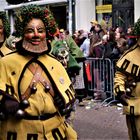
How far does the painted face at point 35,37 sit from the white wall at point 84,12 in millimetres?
16213

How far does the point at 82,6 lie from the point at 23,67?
16.6m

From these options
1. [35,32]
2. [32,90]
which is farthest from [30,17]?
[32,90]

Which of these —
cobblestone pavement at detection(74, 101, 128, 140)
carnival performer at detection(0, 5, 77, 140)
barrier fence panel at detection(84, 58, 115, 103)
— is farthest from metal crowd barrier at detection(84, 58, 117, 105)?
carnival performer at detection(0, 5, 77, 140)

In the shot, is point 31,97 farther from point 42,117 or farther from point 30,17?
point 30,17

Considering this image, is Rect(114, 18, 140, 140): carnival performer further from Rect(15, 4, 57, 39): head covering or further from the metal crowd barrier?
the metal crowd barrier

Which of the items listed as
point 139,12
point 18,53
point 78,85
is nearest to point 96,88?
point 78,85

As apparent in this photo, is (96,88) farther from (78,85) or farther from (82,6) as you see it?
(82,6)

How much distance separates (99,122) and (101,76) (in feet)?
8.13

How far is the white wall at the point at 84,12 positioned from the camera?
67.7 ft

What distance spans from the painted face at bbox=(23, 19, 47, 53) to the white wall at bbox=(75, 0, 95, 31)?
16.2 m

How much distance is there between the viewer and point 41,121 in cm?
431

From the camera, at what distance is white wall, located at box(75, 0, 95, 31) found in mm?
20641

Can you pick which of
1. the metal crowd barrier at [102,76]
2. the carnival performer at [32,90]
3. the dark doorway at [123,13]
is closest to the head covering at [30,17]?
the carnival performer at [32,90]

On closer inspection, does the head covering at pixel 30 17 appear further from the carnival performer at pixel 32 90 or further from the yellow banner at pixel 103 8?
the yellow banner at pixel 103 8
